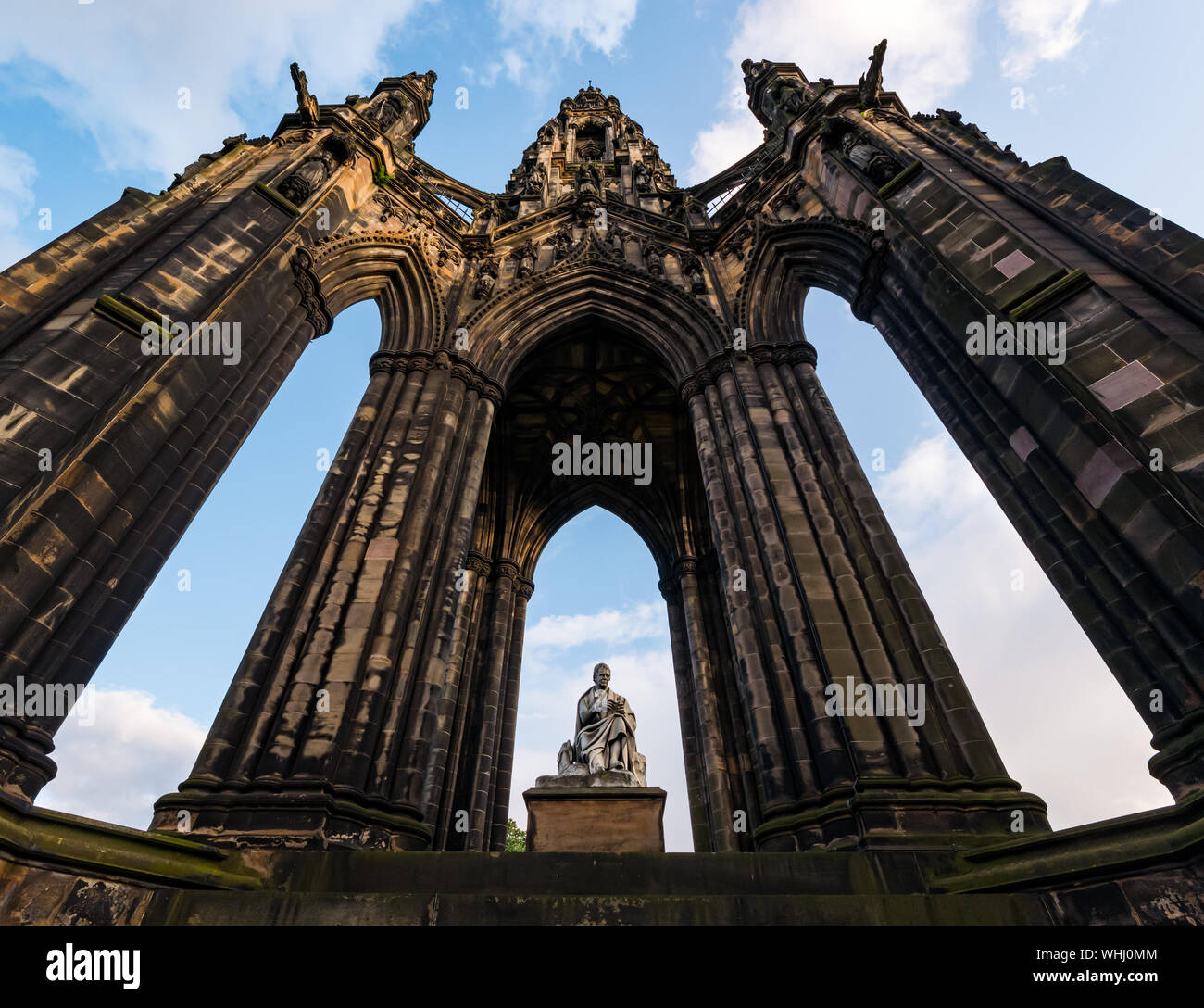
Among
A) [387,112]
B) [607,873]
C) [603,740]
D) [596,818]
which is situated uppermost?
[387,112]

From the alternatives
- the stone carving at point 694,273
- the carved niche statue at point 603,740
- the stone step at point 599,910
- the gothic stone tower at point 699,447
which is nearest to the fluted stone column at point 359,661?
the gothic stone tower at point 699,447

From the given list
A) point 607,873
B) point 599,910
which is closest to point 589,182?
point 607,873

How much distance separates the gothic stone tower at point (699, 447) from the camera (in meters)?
6.40

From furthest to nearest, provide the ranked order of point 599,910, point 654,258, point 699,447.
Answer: point 654,258 → point 699,447 → point 599,910

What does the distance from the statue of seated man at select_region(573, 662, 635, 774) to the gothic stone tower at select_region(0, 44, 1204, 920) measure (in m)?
1.77

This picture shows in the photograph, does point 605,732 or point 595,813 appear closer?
point 595,813

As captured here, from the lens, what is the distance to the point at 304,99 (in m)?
12.1

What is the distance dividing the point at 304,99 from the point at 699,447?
10.2m

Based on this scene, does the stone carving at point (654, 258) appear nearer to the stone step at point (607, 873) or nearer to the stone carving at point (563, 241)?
the stone carving at point (563, 241)

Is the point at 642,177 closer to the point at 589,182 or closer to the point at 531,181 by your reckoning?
the point at 531,181

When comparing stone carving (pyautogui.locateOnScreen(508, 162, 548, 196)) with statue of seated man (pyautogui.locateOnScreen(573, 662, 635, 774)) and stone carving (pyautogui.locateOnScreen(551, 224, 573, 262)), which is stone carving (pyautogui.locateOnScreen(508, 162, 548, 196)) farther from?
statue of seated man (pyautogui.locateOnScreen(573, 662, 635, 774))

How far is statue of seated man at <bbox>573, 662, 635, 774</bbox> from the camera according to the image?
8703mm

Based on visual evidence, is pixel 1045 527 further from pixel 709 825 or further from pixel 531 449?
pixel 531 449

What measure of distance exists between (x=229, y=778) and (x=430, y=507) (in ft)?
15.0
